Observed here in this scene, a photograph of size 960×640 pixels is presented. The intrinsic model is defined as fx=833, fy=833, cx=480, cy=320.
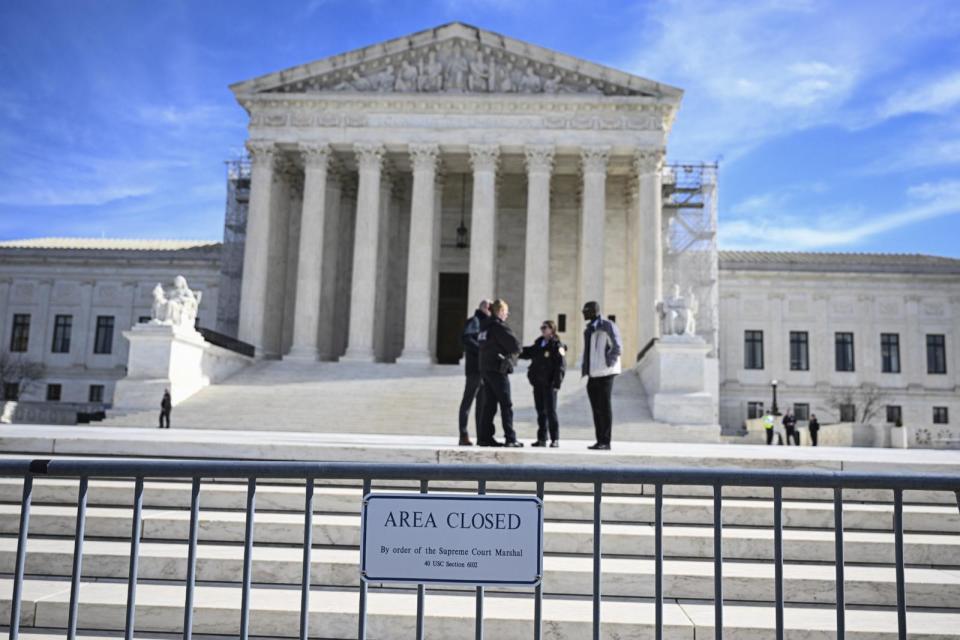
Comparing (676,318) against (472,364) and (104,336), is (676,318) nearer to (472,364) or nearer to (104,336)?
(472,364)

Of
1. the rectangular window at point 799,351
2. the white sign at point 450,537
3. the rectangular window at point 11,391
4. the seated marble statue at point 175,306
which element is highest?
the rectangular window at point 799,351

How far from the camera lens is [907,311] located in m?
51.8

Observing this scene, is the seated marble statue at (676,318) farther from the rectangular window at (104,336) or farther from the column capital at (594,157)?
the rectangular window at (104,336)

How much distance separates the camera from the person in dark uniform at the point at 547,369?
13156mm

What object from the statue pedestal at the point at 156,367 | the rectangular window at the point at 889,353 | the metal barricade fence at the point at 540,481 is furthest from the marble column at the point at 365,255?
the rectangular window at the point at 889,353

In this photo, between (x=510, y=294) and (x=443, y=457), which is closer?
(x=443, y=457)

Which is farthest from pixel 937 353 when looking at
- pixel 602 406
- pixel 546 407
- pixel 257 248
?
pixel 602 406

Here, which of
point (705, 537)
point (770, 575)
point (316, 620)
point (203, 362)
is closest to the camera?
point (316, 620)

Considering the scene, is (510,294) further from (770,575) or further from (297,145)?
(770,575)

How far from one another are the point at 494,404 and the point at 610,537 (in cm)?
580

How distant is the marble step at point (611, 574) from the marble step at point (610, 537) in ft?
0.66

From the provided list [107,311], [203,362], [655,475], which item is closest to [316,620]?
[655,475]

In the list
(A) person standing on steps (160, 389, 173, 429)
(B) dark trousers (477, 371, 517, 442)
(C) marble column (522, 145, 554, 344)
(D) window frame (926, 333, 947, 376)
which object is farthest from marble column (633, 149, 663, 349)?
(D) window frame (926, 333, 947, 376)

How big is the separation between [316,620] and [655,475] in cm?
299
